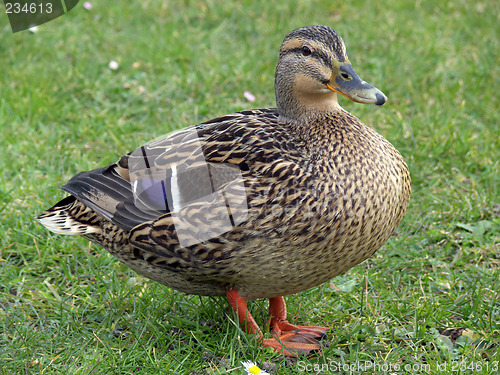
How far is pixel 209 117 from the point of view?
17.4ft

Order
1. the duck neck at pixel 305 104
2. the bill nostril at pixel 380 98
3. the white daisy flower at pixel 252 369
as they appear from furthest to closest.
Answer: the duck neck at pixel 305 104
the white daisy flower at pixel 252 369
the bill nostril at pixel 380 98

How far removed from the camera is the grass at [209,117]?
126 inches

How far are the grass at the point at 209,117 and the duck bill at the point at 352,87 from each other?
1.10 m

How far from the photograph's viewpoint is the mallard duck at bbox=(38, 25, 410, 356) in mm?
2881

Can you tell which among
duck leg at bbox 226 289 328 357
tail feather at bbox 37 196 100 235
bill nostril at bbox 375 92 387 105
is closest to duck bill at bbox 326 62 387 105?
bill nostril at bbox 375 92 387 105

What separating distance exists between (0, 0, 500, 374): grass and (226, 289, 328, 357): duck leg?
6cm

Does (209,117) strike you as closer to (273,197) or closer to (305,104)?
(305,104)

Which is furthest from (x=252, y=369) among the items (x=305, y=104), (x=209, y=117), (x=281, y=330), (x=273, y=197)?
(x=209, y=117)

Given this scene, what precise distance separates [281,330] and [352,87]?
4.30 feet

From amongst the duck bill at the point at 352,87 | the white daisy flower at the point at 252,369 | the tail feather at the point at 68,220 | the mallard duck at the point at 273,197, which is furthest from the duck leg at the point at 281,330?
the duck bill at the point at 352,87

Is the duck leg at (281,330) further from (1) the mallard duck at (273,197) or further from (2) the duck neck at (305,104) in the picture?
(2) the duck neck at (305,104)

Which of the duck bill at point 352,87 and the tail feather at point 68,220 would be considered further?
the tail feather at point 68,220

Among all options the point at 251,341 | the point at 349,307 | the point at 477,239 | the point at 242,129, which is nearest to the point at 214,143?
the point at 242,129

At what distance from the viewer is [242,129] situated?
3.15 m
